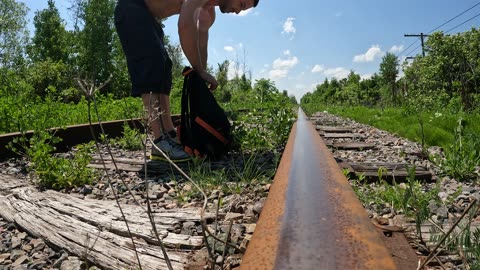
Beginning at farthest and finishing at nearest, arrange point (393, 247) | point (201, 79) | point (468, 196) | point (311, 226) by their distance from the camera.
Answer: point (201, 79) → point (468, 196) → point (393, 247) → point (311, 226)

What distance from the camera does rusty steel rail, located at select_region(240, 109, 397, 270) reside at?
2.06 ft

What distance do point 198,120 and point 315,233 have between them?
2320mm

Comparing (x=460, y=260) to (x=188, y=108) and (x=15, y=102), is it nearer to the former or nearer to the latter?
(x=188, y=108)

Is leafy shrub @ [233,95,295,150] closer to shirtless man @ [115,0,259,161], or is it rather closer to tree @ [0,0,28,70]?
shirtless man @ [115,0,259,161]

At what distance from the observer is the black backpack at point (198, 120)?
300 cm

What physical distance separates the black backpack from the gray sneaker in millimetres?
45

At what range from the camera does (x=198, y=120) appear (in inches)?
118

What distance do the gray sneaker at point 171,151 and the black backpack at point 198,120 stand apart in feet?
0.15

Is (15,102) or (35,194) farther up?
(15,102)

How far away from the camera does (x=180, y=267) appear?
3.92ft

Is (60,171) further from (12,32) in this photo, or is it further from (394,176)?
(12,32)

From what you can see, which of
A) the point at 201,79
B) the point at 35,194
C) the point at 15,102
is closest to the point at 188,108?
the point at 201,79

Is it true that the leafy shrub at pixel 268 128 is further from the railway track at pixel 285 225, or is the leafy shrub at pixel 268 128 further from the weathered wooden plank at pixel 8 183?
the weathered wooden plank at pixel 8 183

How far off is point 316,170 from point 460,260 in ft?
1.69
